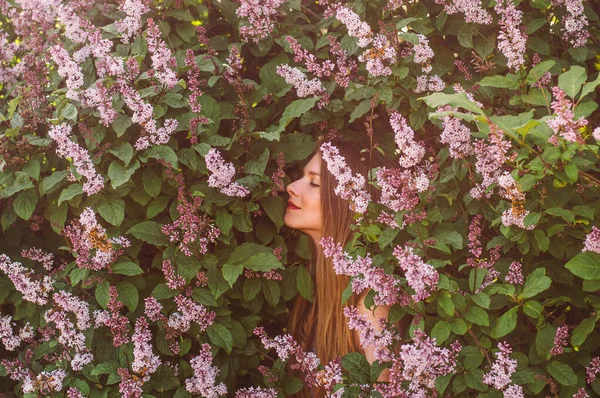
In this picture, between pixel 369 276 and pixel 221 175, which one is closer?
pixel 369 276

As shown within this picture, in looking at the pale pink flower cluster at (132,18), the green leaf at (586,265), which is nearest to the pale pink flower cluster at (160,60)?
the pale pink flower cluster at (132,18)

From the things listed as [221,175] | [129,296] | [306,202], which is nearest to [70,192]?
[129,296]

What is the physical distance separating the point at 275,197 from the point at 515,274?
1.10 m

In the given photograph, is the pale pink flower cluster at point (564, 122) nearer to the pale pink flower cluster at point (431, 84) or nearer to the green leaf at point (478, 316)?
the green leaf at point (478, 316)

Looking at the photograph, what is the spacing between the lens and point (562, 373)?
103 inches

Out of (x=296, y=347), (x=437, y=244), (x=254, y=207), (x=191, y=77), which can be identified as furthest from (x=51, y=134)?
(x=437, y=244)

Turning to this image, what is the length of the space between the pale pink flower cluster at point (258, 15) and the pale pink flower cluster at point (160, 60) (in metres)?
0.38

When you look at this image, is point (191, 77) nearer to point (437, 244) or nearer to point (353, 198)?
point (353, 198)

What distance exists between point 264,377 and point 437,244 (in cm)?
101

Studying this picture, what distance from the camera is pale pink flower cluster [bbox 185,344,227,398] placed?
3025mm

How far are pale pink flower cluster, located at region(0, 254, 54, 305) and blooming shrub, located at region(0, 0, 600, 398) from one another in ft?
0.04

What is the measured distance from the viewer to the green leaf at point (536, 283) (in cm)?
252

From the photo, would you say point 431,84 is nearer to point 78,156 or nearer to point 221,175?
point 221,175

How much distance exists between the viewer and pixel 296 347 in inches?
118
